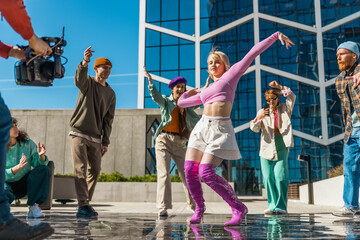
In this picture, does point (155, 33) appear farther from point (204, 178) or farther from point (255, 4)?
point (204, 178)

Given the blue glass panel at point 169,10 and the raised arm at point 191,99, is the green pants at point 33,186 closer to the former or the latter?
the raised arm at point 191,99

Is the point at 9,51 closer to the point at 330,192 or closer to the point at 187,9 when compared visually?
the point at 330,192

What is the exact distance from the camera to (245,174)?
31797 mm

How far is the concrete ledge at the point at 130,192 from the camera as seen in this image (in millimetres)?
14055

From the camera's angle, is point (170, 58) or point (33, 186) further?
point (170, 58)

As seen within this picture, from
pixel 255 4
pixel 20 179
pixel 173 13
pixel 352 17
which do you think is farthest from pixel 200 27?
pixel 20 179

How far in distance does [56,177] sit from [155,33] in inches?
1029

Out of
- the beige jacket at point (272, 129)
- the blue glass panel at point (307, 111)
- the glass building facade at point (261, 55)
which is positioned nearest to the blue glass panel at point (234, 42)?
the glass building facade at point (261, 55)

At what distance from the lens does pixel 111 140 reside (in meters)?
16.9

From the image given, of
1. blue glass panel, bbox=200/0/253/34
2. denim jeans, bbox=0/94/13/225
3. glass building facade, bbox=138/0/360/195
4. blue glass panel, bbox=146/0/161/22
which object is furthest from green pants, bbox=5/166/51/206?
blue glass panel, bbox=146/0/161/22

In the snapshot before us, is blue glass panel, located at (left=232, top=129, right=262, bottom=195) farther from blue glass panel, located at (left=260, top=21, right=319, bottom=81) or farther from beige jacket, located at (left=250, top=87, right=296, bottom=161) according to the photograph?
beige jacket, located at (left=250, top=87, right=296, bottom=161)

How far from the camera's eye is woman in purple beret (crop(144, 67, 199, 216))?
555 centimetres

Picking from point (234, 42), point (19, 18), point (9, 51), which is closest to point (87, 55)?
point (9, 51)

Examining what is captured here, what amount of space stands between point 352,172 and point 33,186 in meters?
3.94
